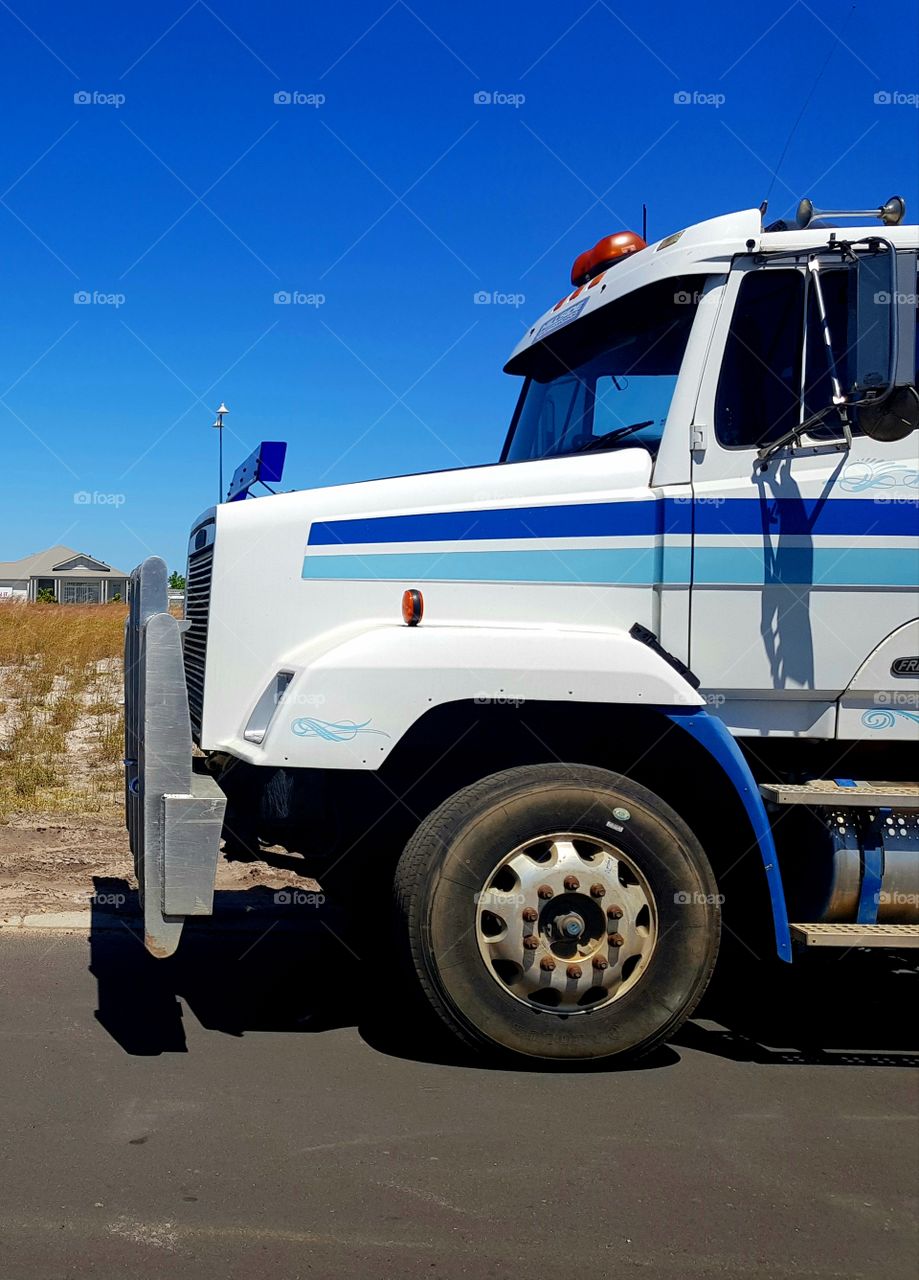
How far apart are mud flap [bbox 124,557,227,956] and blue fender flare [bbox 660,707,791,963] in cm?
167

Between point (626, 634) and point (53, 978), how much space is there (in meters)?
2.96

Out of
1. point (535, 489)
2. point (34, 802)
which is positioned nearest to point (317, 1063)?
point (535, 489)

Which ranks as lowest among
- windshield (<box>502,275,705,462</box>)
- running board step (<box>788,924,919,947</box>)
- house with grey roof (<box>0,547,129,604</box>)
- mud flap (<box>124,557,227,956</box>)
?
running board step (<box>788,924,919,947</box>)

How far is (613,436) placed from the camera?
4.80 metres

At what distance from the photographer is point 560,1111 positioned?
3.95 meters

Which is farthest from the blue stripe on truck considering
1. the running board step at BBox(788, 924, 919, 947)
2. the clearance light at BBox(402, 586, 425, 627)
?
the running board step at BBox(788, 924, 919, 947)

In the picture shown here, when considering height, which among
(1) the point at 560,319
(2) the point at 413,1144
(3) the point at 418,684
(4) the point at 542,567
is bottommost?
(2) the point at 413,1144

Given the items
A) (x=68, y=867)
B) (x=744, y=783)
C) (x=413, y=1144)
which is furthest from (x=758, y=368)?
(x=68, y=867)

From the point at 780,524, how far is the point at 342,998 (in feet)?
8.94

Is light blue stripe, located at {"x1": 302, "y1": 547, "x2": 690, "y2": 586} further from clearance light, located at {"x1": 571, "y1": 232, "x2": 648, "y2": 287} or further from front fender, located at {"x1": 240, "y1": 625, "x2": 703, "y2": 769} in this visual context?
clearance light, located at {"x1": 571, "y1": 232, "x2": 648, "y2": 287}

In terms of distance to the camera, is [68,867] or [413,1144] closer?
[413,1144]

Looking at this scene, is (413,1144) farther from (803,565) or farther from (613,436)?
A: (613,436)

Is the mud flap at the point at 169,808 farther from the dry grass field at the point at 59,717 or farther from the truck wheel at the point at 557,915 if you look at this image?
the dry grass field at the point at 59,717

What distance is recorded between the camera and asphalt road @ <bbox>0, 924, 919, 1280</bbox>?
3.05 meters
